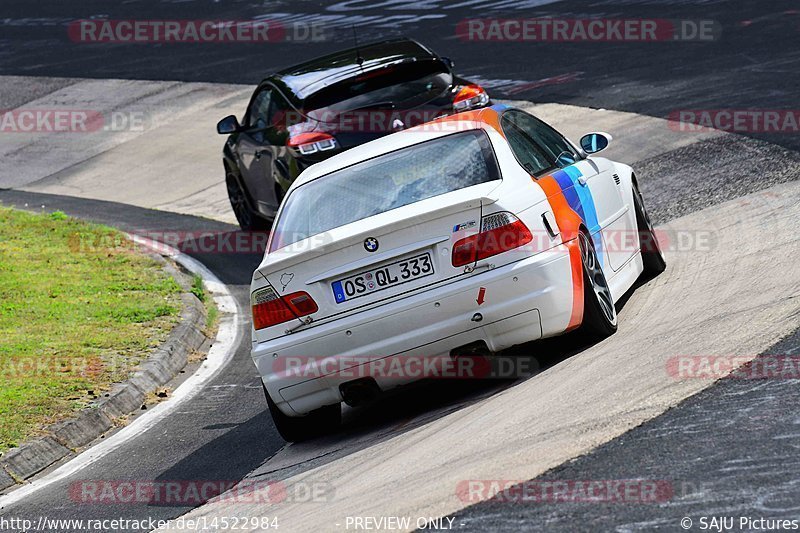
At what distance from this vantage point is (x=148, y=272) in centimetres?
1330

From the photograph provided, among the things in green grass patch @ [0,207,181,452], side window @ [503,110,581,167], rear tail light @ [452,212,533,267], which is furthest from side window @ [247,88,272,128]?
rear tail light @ [452,212,533,267]

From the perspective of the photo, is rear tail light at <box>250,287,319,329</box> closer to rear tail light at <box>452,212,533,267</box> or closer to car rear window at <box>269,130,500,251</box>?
car rear window at <box>269,130,500,251</box>

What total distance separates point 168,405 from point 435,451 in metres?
3.64

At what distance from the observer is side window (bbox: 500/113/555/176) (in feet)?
25.8

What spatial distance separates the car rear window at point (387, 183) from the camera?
7.50 metres

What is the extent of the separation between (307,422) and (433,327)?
3.76 ft

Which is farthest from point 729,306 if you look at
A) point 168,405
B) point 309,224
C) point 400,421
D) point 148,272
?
point 148,272

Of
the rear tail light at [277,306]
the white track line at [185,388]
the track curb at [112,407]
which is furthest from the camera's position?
the track curb at [112,407]

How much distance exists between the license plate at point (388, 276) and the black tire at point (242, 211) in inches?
281

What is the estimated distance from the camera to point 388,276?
23.2 feet

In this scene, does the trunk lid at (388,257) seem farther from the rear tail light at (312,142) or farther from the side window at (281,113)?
the side window at (281,113)

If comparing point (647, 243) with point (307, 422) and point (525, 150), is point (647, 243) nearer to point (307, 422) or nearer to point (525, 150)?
point (525, 150)

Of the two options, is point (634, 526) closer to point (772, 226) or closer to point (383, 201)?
point (383, 201)

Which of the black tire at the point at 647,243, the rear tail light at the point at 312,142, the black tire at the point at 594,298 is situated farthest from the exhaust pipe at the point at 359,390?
the rear tail light at the point at 312,142
